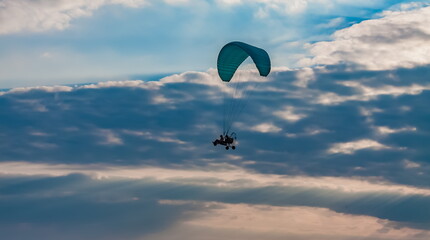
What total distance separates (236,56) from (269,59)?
5.60 metres

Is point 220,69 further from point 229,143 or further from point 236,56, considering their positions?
point 229,143

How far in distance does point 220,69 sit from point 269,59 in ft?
25.9

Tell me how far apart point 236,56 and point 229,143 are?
45.1ft

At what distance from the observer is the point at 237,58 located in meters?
121

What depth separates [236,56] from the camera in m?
120

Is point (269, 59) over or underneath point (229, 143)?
over

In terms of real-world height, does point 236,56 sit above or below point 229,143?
above

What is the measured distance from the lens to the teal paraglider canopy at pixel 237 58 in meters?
115

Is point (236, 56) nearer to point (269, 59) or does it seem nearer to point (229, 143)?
point (269, 59)

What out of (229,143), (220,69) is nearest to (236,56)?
(220,69)

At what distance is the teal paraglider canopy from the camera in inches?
4510

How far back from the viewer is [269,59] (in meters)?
118

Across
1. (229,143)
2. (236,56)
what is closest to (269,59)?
(236,56)
